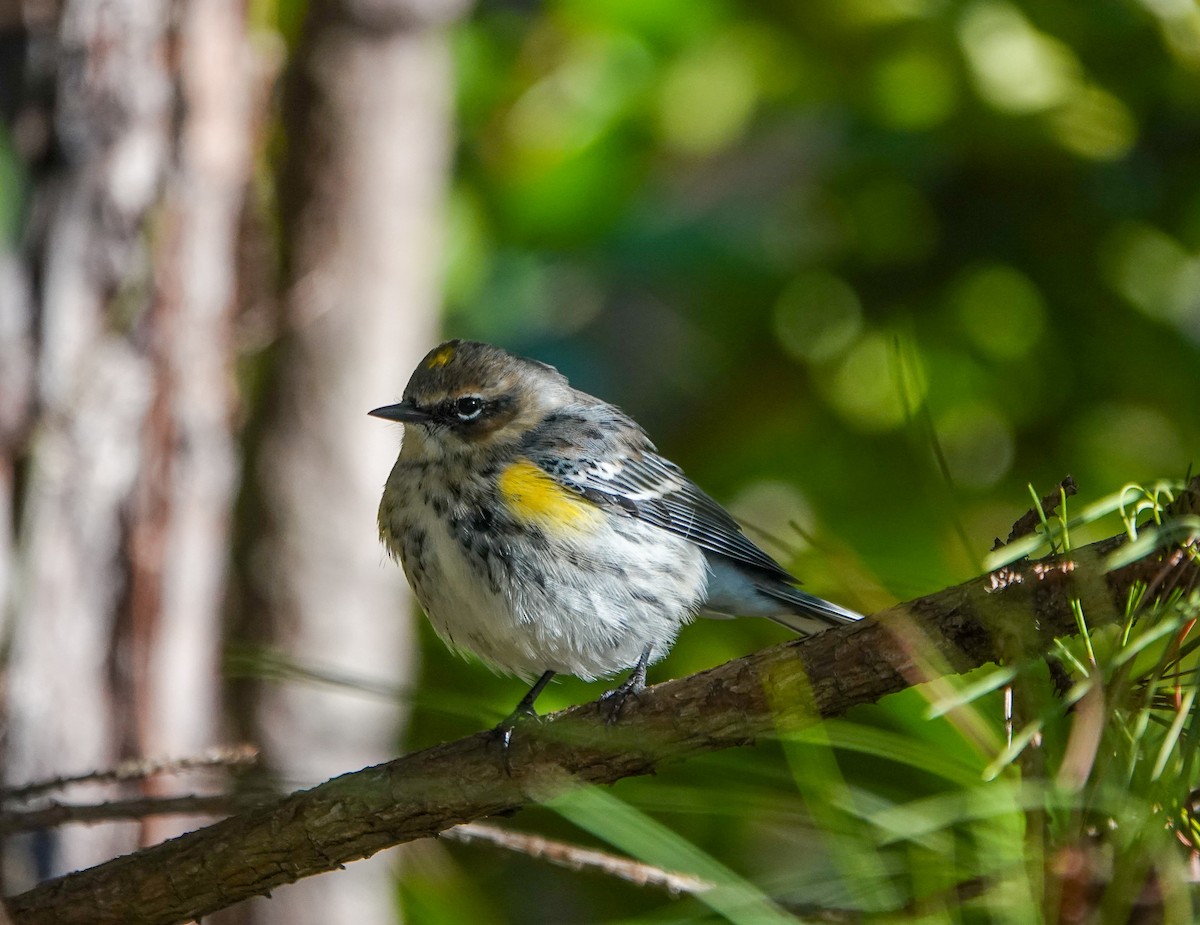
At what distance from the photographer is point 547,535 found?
338cm

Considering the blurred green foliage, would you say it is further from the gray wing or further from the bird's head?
the bird's head

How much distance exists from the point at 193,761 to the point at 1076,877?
143cm

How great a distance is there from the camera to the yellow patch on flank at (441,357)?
3.89 m

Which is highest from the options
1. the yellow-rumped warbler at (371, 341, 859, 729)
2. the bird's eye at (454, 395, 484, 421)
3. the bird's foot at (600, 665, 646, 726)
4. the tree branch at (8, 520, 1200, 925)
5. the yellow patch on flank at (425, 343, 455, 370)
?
the yellow patch on flank at (425, 343, 455, 370)

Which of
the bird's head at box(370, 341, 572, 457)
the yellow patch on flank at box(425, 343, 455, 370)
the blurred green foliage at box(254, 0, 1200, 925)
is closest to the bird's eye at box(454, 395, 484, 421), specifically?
the bird's head at box(370, 341, 572, 457)

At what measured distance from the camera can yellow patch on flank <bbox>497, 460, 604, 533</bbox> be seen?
3.40 m

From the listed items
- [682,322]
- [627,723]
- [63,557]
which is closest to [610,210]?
[682,322]

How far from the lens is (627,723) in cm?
214

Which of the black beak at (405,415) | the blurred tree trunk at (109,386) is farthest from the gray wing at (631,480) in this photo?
the blurred tree trunk at (109,386)

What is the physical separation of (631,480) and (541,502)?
1.61 ft

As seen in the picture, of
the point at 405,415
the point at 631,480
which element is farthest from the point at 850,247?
the point at 405,415

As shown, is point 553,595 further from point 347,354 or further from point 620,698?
point 347,354

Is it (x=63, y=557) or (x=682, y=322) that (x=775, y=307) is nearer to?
(x=682, y=322)

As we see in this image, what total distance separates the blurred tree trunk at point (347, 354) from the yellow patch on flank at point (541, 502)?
1.67 metres
